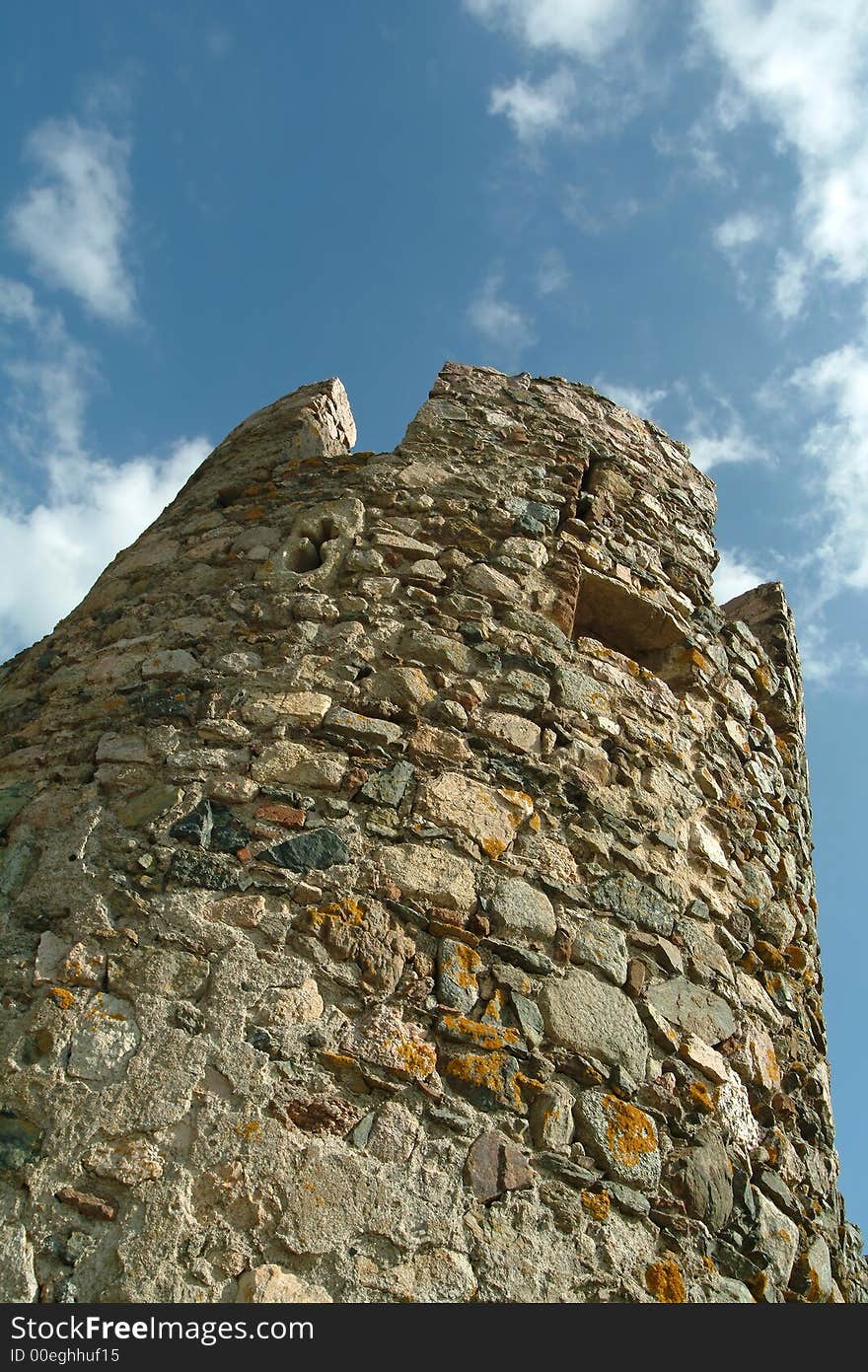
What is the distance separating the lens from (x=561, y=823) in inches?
124

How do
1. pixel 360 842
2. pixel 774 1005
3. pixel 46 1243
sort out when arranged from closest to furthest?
pixel 46 1243 → pixel 360 842 → pixel 774 1005

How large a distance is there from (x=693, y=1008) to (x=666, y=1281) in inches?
30.4

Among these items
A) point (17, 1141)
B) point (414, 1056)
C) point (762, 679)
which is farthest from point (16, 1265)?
point (762, 679)

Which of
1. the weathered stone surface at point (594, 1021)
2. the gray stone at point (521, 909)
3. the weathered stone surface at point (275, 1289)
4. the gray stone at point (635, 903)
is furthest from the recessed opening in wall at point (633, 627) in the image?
the weathered stone surface at point (275, 1289)

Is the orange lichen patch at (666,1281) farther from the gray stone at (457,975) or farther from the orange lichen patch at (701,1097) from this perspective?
the gray stone at (457,975)

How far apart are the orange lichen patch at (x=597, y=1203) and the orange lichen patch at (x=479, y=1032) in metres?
0.35

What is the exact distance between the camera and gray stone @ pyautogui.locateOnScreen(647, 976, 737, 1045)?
2977mm

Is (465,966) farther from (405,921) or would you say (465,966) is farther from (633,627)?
(633,627)

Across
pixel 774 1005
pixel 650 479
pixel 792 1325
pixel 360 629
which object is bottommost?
pixel 792 1325

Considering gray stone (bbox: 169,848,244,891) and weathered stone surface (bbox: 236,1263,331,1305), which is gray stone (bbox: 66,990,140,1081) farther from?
weathered stone surface (bbox: 236,1263,331,1305)

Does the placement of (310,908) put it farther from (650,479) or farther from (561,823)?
(650,479)

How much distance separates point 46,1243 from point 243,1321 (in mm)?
385

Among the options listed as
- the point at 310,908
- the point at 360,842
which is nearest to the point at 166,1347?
the point at 310,908

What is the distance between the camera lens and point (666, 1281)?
2439 millimetres
